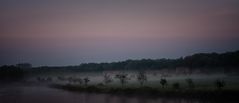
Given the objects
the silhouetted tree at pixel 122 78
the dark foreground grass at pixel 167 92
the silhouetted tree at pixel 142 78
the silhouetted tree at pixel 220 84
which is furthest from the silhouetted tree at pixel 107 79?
the silhouetted tree at pixel 220 84

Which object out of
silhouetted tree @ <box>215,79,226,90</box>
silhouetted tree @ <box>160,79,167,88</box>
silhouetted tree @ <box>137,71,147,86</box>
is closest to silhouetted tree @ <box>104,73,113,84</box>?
silhouetted tree @ <box>137,71,147,86</box>

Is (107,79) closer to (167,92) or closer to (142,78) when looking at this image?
(142,78)

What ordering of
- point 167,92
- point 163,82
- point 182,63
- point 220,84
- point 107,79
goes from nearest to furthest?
point 220,84, point 167,92, point 163,82, point 182,63, point 107,79

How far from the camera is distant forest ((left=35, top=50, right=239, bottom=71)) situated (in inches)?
329

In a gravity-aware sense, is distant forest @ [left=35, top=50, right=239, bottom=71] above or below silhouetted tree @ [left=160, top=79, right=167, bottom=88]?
above

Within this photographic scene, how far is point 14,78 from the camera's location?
9258 millimetres

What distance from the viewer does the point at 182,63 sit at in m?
9.55

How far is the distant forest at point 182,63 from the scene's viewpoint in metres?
8.35

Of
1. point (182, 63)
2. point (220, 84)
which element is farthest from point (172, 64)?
point (220, 84)

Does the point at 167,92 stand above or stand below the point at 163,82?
Answer: below

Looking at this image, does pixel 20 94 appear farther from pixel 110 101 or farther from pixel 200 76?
Result: pixel 200 76

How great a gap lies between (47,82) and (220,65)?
5.84 metres

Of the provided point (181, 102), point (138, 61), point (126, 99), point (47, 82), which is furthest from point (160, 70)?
point (47, 82)

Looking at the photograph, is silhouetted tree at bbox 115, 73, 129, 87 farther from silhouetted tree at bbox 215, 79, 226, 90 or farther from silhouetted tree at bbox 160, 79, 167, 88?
silhouetted tree at bbox 215, 79, 226, 90
